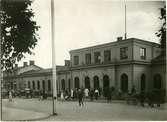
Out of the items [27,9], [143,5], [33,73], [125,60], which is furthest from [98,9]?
[33,73]

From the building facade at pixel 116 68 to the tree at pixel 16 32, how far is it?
1399cm

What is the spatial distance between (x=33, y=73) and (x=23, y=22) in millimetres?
33157

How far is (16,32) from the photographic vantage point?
12617 millimetres

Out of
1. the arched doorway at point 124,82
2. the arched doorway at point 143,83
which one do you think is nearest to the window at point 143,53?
the arched doorway at point 143,83

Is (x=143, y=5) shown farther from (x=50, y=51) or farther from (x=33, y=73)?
(x=33, y=73)

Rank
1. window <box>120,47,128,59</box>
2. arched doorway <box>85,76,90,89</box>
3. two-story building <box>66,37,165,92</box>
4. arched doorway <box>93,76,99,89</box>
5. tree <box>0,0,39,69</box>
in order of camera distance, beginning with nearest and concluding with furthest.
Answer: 1. tree <box>0,0,39,69</box>
2. two-story building <box>66,37,165,92</box>
3. window <box>120,47,128,59</box>
4. arched doorway <box>93,76,99,89</box>
5. arched doorway <box>85,76,90,89</box>

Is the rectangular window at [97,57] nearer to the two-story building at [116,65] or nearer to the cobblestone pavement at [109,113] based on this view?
the two-story building at [116,65]

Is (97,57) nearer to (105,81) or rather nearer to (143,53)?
(105,81)

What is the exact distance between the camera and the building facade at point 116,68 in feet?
99.3

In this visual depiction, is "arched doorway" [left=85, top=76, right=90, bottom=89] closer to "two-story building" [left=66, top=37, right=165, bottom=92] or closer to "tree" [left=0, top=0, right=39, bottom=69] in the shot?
"two-story building" [left=66, top=37, right=165, bottom=92]

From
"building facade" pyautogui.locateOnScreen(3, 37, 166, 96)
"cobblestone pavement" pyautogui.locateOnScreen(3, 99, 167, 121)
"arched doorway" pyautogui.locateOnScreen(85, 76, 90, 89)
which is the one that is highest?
"building facade" pyautogui.locateOnScreen(3, 37, 166, 96)

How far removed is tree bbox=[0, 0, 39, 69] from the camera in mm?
11831

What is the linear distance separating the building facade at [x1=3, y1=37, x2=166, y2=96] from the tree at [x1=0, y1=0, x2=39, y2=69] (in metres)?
14.0

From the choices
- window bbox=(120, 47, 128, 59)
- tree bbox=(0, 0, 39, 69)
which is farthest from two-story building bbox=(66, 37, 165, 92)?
tree bbox=(0, 0, 39, 69)
